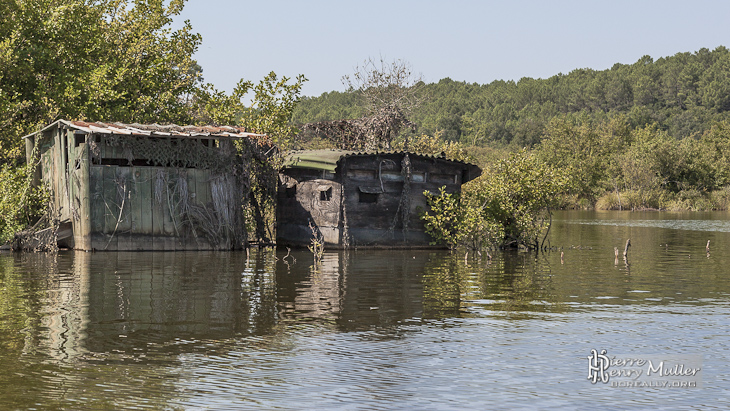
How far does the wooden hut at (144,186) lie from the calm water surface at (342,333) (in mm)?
1741

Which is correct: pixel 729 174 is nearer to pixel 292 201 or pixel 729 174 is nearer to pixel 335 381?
pixel 292 201

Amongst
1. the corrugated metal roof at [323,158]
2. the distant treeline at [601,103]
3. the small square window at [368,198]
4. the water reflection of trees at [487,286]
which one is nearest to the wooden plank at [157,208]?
the corrugated metal roof at [323,158]

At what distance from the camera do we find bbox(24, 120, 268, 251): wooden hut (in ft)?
75.8

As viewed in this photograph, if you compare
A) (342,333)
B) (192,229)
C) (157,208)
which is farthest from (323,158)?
(342,333)

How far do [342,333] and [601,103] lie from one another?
169 metres

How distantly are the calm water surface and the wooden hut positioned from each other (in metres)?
1.74

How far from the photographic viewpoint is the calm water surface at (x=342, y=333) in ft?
28.4

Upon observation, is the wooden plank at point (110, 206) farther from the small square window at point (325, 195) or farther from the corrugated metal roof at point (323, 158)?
the small square window at point (325, 195)

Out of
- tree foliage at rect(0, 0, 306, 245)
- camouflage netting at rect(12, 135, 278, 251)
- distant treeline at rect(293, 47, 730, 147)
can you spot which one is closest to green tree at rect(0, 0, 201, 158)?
tree foliage at rect(0, 0, 306, 245)

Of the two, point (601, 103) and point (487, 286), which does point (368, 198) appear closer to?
point (487, 286)

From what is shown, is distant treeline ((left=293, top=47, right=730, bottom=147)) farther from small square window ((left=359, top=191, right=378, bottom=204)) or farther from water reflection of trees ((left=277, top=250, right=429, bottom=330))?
water reflection of trees ((left=277, top=250, right=429, bottom=330))

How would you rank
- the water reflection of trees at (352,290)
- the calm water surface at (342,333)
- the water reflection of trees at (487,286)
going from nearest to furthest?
the calm water surface at (342,333) → the water reflection of trees at (352,290) → the water reflection of trees at (487,286)

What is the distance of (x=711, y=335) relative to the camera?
39.4 ft

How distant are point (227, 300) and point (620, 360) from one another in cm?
749
